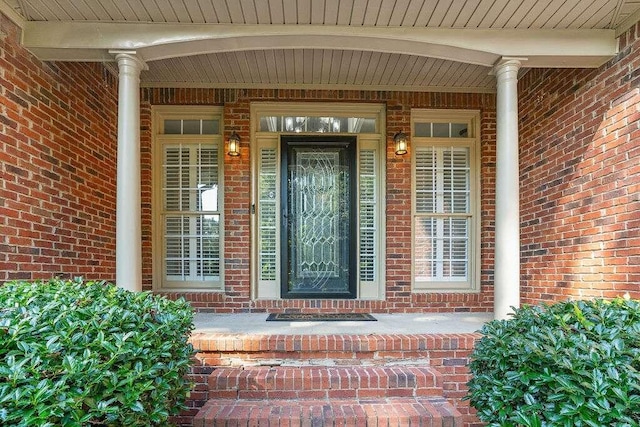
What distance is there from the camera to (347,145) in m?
4.38

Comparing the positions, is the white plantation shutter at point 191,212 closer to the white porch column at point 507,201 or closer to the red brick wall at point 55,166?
the red brick wall at point 55,166

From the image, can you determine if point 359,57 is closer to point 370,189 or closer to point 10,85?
point 370,189

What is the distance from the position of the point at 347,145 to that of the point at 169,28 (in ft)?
7.12

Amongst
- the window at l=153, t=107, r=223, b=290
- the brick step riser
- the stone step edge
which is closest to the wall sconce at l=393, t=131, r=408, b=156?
the window at l=153, t=107, r=223, b=290

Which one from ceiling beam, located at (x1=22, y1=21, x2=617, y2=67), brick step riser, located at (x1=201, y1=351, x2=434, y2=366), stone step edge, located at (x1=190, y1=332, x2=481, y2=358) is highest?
ceiling beam, located at (x1=22, y1=21, x2=617, y2=67)

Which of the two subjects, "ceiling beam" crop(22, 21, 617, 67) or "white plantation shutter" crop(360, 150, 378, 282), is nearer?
"ceiling beam" crop(22, 21, 617, 67)

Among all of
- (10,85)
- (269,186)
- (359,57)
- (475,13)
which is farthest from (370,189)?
(10,85)

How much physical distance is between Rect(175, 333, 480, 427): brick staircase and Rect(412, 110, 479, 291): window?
5.37 ft

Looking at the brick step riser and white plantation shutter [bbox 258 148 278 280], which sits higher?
white plantation shutter [bbox 258 148 278 280]

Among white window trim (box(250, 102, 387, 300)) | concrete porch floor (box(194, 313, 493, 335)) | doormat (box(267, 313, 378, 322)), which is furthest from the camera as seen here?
white window trim (box(250, 102, 387, 300))

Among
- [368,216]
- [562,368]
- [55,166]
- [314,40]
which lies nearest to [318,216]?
[368,216]

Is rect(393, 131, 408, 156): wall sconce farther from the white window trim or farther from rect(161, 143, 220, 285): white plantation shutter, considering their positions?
rect(161, 143, 220, 285): white plantation shutter

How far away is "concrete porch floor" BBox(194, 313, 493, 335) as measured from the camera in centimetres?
315

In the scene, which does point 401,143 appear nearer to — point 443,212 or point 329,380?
point 443,212
